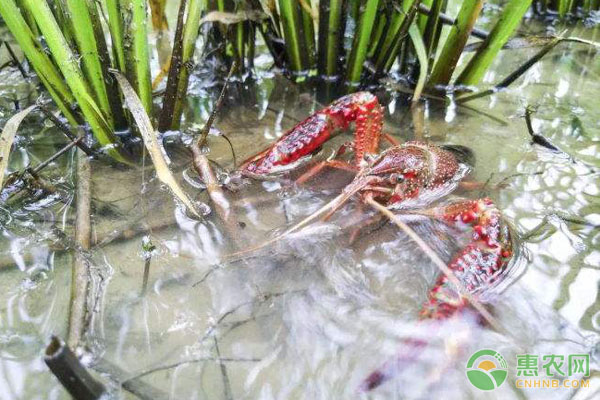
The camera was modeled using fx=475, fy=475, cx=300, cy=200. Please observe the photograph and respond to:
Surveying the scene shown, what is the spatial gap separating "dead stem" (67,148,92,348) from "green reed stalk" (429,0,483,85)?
7.68ft

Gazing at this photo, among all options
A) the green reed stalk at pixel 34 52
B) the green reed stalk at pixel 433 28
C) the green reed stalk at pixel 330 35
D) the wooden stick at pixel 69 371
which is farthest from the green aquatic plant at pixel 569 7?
the wooden stick at pixel 69 371

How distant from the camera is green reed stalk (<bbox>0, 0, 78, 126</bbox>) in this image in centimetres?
225

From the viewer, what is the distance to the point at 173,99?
2.71 metres

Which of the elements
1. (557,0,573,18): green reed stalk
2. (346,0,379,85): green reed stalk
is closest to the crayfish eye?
(346,0,379,85): green reed stalk

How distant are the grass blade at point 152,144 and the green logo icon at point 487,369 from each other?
4.48ft

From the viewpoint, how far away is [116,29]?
7.59 feet

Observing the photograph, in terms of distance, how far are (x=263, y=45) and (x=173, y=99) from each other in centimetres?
168

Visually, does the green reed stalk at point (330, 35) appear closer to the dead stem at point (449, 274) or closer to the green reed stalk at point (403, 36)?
the green reed stalk at point (403, 36)

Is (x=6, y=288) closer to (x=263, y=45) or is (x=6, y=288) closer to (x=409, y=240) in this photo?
(x=409, y=240)

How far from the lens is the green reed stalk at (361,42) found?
2.93m

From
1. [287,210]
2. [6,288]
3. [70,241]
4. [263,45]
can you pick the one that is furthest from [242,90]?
[6,288]

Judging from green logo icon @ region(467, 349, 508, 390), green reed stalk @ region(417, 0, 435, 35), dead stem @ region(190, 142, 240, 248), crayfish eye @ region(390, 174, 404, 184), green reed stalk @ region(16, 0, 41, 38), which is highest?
green reed stalk @ region(16, 0, 41, 38)

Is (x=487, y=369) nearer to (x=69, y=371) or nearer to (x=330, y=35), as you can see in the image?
(x=69, y=371)

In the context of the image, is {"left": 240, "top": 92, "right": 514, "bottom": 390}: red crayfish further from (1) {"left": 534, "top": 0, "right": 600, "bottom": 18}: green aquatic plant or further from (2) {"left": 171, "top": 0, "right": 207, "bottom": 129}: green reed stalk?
(1) {"left": 534, "top": 0, "right": 600, "bottom": 18}: green aquatic plant
